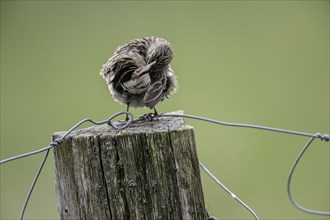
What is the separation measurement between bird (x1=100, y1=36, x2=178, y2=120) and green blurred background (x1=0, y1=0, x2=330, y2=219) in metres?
2.22

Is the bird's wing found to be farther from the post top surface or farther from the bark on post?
the bark on post

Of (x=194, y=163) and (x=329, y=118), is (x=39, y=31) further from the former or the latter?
(x=194, y=163)

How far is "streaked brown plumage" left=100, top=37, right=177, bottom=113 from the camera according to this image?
12.3ft

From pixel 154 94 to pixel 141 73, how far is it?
0.53 feet

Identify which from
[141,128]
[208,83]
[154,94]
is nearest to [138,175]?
[141,128]

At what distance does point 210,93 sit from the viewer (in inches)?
312

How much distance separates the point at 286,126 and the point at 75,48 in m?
3.55

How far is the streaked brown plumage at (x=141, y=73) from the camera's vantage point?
376 cm

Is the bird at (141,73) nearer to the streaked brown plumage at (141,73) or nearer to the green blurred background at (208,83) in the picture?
the streaked brown plumage at (141,73)

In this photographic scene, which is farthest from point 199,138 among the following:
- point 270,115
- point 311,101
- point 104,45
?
point 104,45

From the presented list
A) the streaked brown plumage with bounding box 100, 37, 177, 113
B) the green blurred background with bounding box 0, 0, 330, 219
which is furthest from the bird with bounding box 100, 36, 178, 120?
the green blurred background with bounding box 0, 0, 330, 219

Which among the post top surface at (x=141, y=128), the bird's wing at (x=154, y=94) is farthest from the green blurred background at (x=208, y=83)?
the post top surface at (x=141, y=128)

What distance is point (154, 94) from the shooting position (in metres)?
3.69

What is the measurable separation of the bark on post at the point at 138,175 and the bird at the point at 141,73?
38.0 inches
